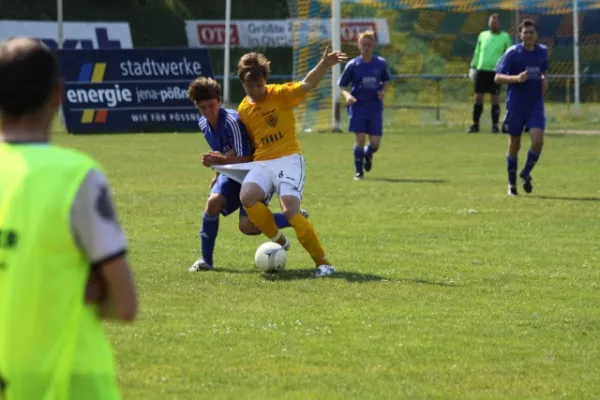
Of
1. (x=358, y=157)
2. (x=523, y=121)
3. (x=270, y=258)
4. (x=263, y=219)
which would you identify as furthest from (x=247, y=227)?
(x=358, y=157)

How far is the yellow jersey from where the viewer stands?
9430 millimetres

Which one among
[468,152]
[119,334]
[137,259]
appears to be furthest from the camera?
[468,152]

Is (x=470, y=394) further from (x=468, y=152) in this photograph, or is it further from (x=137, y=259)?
(x=468, y=152)

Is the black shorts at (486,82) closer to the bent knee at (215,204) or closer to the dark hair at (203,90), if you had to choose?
the bent knee at (215,204)

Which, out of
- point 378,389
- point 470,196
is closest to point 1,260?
point 378,389

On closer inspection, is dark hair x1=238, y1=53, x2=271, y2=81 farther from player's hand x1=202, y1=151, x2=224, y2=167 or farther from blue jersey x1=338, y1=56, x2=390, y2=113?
blue jersey x1=338, y1=56, x2=390, y2=113

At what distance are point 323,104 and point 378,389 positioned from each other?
2272cm

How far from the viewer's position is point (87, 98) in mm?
26562

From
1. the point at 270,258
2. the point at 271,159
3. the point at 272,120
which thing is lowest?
the point at 270,258

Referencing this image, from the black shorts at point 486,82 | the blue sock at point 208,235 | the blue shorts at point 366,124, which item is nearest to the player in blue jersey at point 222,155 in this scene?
the blue sock at point 208,235

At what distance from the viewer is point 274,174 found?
938 cm

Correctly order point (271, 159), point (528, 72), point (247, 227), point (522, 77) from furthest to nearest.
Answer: point (528, 72) < point (522, 77) < point (247, 227) < point (271, 159)

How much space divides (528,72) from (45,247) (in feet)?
41.6

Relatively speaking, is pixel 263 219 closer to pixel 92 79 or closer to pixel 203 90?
pixel 203 90
